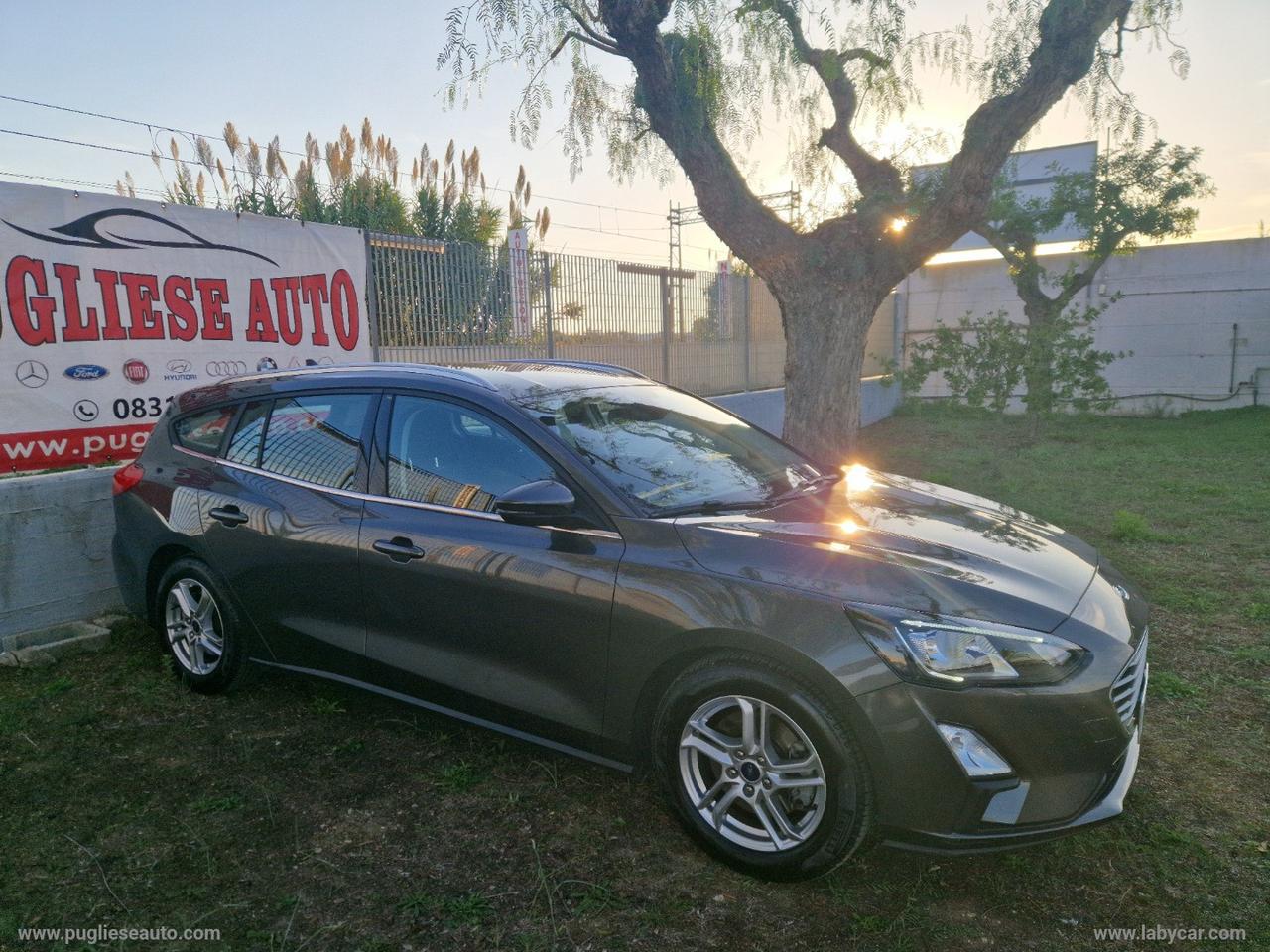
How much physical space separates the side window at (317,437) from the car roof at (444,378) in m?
0.09

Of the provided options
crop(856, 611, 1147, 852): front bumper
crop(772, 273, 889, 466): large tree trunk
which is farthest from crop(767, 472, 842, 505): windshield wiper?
crop(772, 273, 889, 466): large tree trunk

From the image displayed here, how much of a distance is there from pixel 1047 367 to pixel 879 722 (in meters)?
7.00

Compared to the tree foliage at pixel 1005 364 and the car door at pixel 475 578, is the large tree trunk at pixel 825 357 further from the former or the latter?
the car door at pixel 475 578

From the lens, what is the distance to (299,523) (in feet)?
12.2

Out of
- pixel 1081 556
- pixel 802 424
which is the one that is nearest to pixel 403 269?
pixel 802 424

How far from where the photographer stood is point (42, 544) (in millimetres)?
4891

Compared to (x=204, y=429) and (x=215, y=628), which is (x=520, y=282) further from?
(x=215, y=628)

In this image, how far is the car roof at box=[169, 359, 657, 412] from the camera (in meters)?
3.62

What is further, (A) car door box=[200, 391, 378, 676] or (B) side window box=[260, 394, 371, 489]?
(B) side window box=[260, 394, 371, 489]

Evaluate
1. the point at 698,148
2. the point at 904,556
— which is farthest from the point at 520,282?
the point at 904,556

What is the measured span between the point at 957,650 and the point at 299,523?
8.54ft

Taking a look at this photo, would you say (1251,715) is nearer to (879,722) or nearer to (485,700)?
(879,722)

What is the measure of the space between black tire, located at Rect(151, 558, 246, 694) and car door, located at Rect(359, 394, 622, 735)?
93 cm

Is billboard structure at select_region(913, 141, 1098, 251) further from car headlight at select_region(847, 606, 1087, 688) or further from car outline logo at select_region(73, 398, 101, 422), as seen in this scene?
car headlight at select_region(847, 606, 1087, 688)
